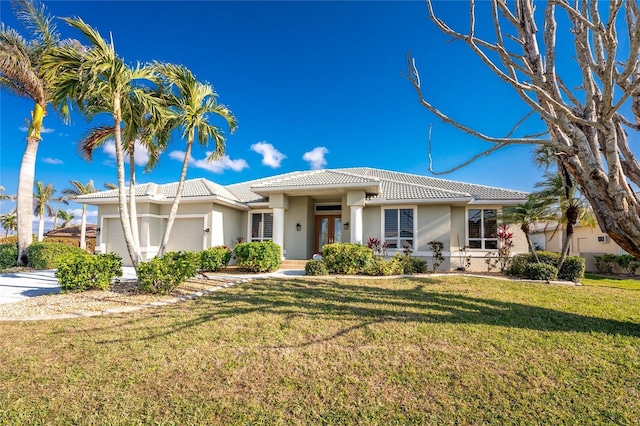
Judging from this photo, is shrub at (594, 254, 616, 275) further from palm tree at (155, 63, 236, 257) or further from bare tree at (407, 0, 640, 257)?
palm tree at (155, 63, 236, 257)

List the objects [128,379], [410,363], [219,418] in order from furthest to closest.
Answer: [410,363], [128,379], [219,418]

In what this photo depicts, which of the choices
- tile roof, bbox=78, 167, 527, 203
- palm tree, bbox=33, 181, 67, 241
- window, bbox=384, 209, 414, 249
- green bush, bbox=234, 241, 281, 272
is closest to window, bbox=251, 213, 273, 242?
tile roof, bbox=78, 167, 527, 203

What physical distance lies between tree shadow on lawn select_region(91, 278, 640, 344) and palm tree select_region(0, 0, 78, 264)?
1544 cm

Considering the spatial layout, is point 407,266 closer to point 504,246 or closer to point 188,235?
point 504,246

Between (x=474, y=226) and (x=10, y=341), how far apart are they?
1721 centimetres

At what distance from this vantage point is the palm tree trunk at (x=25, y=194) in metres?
16.1

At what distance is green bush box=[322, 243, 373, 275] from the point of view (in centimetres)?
1245

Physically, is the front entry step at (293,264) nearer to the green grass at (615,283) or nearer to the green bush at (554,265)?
the green bush at (554,265)

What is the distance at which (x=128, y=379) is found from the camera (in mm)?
3967

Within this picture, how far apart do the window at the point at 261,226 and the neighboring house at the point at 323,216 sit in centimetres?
6

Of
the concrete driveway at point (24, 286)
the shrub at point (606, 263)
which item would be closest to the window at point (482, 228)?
the shrub at point (606, 263)

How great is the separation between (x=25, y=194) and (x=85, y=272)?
40.3ft

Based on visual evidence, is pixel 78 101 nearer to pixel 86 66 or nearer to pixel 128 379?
pixel 86 66

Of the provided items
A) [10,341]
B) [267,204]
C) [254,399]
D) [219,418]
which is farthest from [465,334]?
[267,204]
